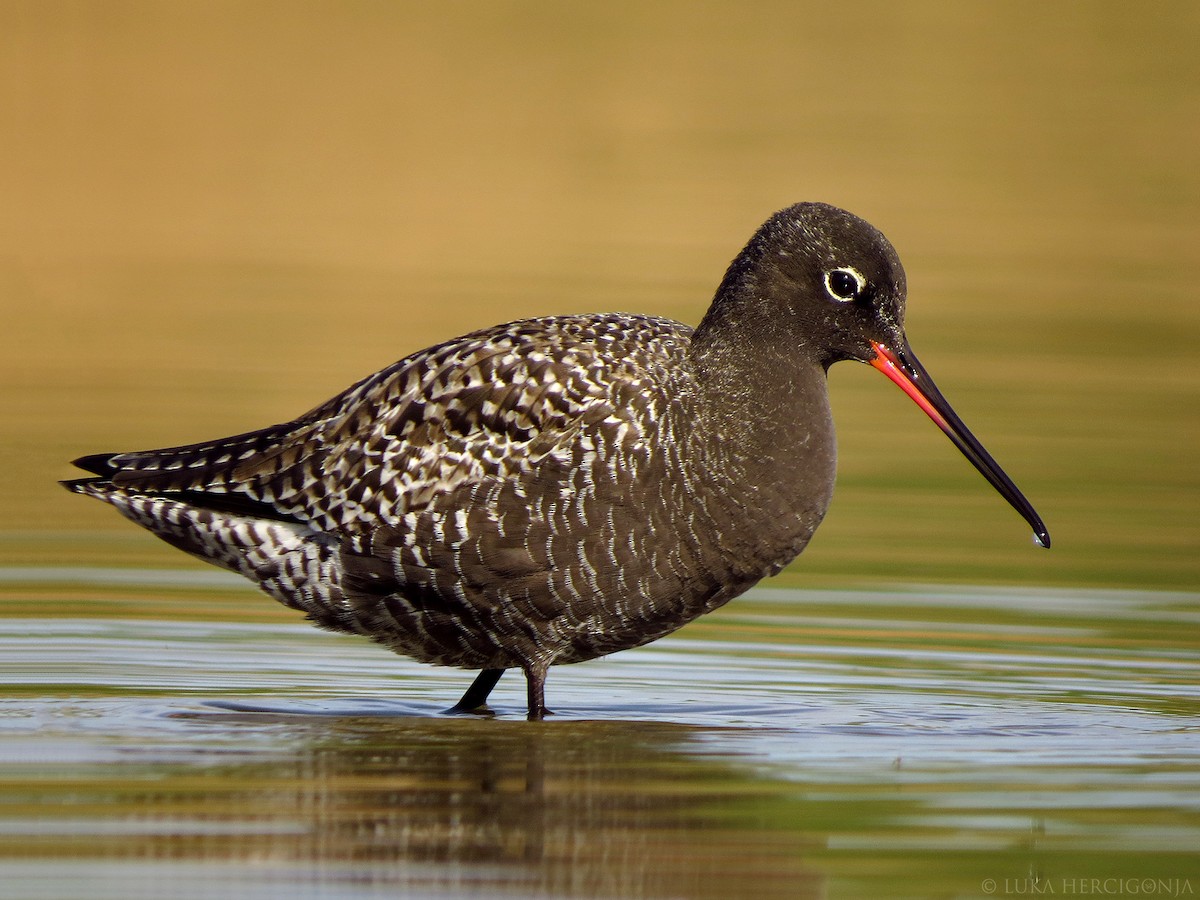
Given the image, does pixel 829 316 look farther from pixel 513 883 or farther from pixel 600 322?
pixel 513 883

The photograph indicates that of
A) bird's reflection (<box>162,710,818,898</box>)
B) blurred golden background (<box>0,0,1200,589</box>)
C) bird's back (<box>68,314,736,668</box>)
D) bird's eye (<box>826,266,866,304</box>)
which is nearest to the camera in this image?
bird's reflection (<box>162,710,818,898</box>)

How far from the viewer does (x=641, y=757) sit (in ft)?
31.7

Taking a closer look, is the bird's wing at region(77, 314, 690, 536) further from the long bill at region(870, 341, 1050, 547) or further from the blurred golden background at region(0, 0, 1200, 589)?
the blurred golden background at region(0, 0, 1200, 589)

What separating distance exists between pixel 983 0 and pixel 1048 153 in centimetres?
1065

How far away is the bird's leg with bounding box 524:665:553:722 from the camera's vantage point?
1024cm

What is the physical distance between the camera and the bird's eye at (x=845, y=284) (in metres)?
10.4

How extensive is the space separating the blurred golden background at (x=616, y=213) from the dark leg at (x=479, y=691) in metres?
3.05

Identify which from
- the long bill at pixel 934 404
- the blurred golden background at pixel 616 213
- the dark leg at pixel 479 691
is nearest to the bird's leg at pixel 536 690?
the dark leg at pixel 479 691

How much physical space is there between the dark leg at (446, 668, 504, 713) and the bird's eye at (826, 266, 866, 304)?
2.19 m

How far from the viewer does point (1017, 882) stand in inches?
309

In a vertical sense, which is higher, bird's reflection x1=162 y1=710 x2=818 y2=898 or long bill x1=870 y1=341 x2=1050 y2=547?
long bill x1=870 y1=341 x2=1050 y2=547

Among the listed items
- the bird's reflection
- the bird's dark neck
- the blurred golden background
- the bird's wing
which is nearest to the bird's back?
the bird's wing

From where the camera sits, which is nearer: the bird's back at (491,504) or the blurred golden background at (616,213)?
the bird's back at (491,504)

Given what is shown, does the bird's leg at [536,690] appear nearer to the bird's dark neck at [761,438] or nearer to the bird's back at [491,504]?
the bird's back at [491,504]
